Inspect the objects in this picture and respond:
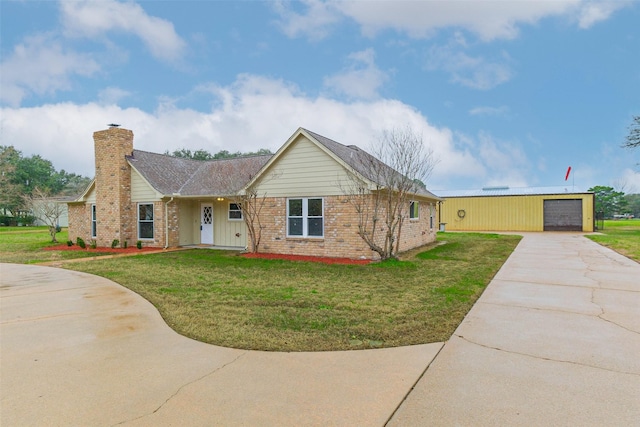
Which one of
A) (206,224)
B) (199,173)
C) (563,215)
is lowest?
(206,224)

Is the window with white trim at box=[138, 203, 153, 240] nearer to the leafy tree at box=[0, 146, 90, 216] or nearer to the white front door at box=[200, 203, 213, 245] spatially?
the white front door at box=[200, 203, 213, 245]

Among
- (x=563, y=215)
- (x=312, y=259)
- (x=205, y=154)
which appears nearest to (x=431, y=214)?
(x=312, y=259)

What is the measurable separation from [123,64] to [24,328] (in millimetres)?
16229

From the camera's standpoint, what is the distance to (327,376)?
3391 mm

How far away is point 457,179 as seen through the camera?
37312mm

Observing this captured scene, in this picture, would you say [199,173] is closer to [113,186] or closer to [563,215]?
[113,186]

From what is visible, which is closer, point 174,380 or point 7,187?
point 174,380

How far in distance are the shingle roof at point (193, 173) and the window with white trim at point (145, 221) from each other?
1.32 meters

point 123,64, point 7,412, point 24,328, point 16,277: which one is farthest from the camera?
point 123,64

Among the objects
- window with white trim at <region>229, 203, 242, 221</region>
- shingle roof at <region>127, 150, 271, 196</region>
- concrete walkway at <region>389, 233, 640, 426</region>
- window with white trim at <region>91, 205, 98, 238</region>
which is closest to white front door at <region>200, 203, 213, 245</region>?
shingle roof at <region>127, 150, 271, 196</region>

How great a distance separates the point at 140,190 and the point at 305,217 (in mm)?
8572

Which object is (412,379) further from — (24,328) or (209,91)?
(209,91)

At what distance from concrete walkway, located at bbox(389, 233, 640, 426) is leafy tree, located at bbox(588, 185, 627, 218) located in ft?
194

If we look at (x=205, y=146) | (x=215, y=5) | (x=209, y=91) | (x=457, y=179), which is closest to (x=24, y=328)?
(x=215, y=5)
